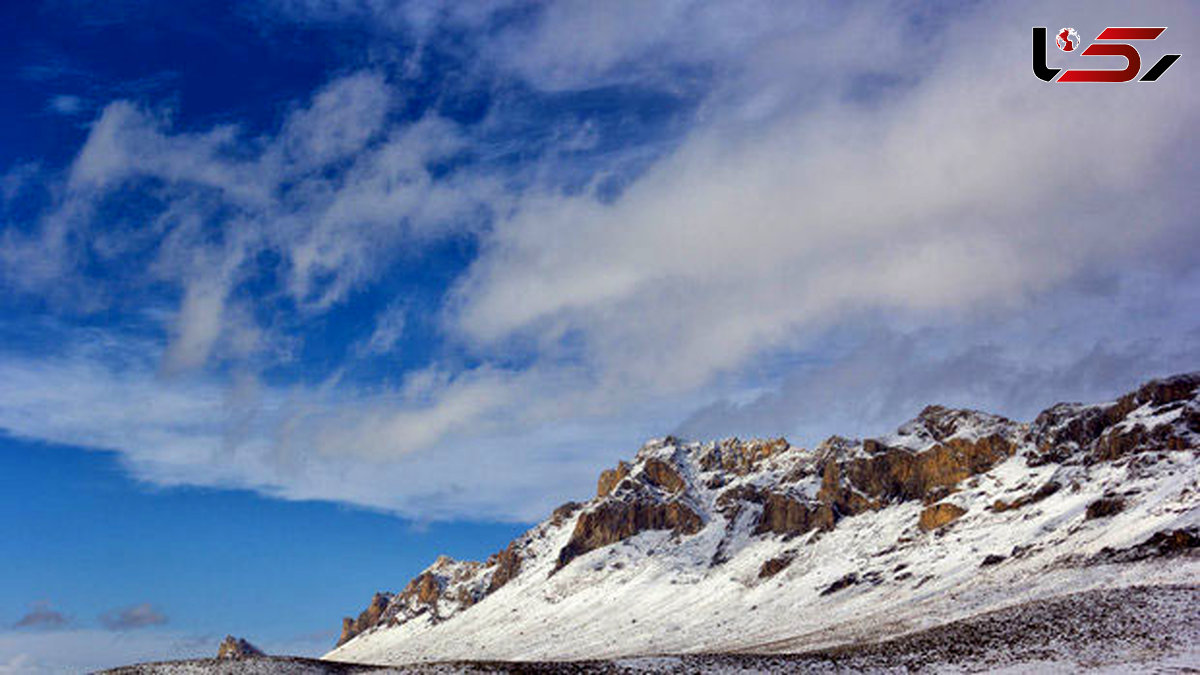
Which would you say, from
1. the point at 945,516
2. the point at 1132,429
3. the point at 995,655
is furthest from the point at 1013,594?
the point at 945,516

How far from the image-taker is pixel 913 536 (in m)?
198

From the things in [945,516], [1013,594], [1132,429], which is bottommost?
[1013,594]

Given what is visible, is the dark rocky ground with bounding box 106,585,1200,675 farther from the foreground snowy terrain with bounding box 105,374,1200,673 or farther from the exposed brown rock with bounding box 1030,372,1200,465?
the exposed brown rock with bounding box 1030,372,1200,465

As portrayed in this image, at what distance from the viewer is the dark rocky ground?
178 ft

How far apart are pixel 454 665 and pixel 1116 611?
1811 inches

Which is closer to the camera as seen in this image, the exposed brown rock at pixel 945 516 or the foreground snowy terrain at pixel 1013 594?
the foreground snowy terrain at pixel 1013 594

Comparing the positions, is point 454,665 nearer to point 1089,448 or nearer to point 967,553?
point 967,553

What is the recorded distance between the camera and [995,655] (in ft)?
191

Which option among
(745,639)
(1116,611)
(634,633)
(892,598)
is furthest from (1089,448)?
(1116,611)

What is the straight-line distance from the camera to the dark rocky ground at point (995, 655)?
178 feet

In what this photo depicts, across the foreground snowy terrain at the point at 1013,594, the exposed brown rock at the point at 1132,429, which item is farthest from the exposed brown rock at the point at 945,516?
the exposed brown rock at the point at 1132,429

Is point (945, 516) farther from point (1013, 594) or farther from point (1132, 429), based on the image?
point (1013, 594)

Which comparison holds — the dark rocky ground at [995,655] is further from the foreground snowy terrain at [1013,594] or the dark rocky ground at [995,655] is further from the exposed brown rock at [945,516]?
the exposed brown rock at [945,516]

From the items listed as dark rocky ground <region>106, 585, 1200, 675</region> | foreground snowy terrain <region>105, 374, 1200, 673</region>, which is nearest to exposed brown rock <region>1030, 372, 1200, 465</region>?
foreground snowy terrain <region>105, 374, 1200, 673</region>
